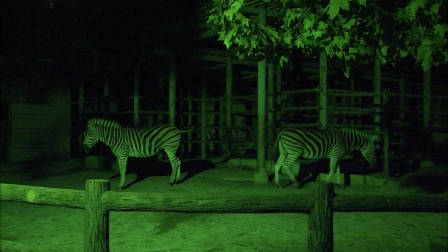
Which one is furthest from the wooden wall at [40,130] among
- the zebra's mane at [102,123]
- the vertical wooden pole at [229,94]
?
the vertical wooden pole at [229,94]

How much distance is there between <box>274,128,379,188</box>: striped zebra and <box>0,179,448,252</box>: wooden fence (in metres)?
5.47

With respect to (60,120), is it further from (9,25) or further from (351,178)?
(351,178)

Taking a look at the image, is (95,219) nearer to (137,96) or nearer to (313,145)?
(313,145)

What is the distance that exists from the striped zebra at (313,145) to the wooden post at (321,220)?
567 centimetres

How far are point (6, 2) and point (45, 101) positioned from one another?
11.2 feet

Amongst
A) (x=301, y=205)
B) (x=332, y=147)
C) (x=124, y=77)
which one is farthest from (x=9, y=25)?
(x=301, y=205)

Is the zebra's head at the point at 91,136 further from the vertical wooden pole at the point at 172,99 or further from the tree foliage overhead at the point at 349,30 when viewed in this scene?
the tree foliage overhead at the point at 349,30

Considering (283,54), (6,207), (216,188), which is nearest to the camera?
(283,54)

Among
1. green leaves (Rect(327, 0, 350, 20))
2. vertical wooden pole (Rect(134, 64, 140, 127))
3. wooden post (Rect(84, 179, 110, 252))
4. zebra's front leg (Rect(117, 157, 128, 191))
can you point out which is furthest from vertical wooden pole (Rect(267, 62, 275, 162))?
green leaves (Rect(327, 0, 350, 20))

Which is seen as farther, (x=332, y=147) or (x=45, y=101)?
(x=45, y=101)

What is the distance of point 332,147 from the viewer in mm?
10289

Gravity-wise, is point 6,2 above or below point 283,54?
above

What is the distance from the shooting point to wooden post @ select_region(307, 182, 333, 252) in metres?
4.16

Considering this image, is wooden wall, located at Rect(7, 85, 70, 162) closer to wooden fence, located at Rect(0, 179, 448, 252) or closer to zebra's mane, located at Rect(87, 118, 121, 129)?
zebra's mane, located at Rect(87, 118, 121, 129)
